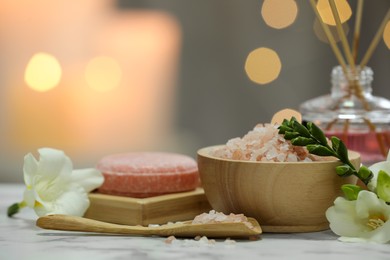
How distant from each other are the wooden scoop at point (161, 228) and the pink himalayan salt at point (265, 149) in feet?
0.25

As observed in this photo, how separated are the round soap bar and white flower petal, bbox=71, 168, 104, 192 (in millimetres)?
18

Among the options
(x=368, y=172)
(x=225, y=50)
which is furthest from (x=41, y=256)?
(x=225, y=50)

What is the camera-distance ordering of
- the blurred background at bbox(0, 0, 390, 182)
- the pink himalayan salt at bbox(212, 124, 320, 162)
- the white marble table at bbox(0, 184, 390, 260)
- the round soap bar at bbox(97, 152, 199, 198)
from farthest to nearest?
1. the blurred background at bbox(0, 0, 390, 182)
2. the round soap bar at bbox(97, 152, 199, 198)
3. the pink himalayan salt at bbox(212, 124, 320, 162)
4. the white marble table at bbox(0, 184, 390, 260)

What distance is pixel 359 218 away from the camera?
0.83m

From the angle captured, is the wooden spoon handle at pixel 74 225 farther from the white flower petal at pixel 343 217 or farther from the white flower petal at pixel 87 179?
the white flower petal at pixel 343 217

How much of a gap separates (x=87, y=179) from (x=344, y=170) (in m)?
0.33

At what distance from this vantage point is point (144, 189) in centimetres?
94

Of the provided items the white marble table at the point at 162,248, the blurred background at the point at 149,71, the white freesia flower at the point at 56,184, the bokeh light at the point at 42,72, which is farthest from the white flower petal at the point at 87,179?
the bokeh light at the point at 42,72

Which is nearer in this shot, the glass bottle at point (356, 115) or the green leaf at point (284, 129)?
the green leaf at point (284, 129)

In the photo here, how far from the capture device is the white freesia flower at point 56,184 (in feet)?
2.97

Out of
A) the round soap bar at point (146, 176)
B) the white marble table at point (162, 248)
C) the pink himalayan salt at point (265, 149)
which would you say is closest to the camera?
the white marble table at point (162, 248)

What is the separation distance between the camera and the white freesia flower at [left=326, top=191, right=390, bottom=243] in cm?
80

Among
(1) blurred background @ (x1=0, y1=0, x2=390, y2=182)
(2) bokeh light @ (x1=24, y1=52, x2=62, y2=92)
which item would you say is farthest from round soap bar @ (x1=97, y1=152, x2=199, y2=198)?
(2) bokeh light @ (x1=24, y1=52, x2=62, y2=92)

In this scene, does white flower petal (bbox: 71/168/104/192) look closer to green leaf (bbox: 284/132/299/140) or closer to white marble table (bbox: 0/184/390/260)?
white marble table (bbox: 0/184/390/260)
